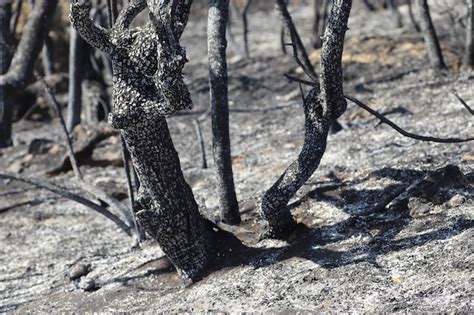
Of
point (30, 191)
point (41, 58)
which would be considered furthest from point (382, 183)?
point (41, 58)

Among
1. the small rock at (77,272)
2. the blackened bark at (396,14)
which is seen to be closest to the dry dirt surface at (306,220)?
the small rock at (77,272)

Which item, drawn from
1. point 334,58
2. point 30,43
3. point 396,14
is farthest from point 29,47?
point 396,14

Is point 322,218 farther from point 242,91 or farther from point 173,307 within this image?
point 242,91

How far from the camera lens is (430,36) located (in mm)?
7598

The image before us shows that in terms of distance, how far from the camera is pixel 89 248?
5676 mm

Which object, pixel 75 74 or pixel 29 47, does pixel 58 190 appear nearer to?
pixel 29 47

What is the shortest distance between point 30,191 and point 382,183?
3.14 meters

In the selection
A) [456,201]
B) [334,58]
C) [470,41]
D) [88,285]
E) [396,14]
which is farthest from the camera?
[396,14]

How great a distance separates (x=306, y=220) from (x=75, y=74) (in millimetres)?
3986

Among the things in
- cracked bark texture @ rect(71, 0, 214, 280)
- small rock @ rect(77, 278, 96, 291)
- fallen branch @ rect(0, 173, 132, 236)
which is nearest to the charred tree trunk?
fallen branch @ rect(0, 173, 132, 236)

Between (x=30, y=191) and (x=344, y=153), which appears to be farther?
(x=30, y=191)

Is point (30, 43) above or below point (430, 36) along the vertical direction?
above

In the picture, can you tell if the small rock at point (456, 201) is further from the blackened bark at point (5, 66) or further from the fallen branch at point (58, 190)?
the blackened bark at point (5, 66)

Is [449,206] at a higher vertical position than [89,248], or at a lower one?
higher
